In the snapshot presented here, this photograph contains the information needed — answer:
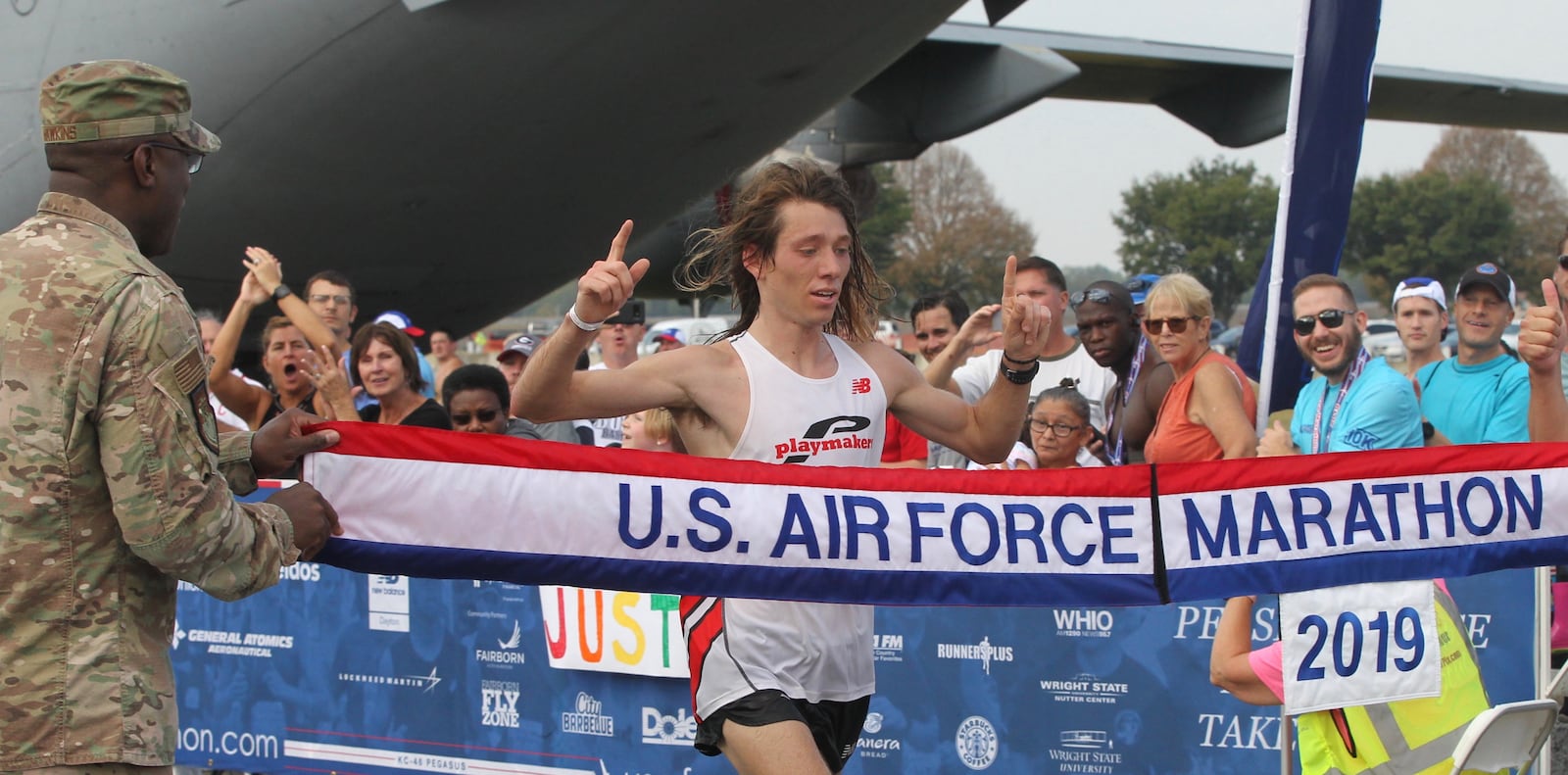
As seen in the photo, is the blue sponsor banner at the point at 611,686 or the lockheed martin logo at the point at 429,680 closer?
the blue sponsor banner at the point at 611,686

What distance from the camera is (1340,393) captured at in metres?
4.99

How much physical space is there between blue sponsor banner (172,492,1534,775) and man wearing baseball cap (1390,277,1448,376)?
148 cm

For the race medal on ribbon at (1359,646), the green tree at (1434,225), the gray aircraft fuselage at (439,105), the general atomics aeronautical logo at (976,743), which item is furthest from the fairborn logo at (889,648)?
the green tree at (1434,225)

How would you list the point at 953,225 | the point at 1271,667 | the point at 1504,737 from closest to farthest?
the point at 1504,737
the point at 1271,667
the point at 953,225

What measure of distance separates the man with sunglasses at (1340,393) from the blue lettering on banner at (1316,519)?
2.98 feet

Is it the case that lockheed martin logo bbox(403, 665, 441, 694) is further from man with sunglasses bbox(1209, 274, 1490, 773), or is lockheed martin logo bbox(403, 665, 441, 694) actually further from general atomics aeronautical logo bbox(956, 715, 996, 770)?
man with sunglasses bbox(1209, 274, 1490, 773)

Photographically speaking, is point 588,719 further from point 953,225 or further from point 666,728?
point 953,225

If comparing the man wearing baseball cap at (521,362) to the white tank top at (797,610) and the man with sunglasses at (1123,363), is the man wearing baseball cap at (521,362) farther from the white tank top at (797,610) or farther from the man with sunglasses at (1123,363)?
the white tank top at (797,610)

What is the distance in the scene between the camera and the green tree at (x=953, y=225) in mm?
102062

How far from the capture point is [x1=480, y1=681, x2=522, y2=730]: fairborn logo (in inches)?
224

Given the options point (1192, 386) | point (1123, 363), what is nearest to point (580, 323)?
point (1192, 386)

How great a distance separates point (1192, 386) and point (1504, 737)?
2.03 m

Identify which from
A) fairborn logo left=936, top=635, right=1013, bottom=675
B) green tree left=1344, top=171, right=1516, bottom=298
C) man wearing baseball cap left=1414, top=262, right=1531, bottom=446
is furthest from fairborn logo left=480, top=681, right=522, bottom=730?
green tree left=1344, top=171, right=1516, bottom=298

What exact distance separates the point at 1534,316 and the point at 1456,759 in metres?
1.19
